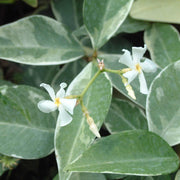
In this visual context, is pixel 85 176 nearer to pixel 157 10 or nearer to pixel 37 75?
pixel 37 75

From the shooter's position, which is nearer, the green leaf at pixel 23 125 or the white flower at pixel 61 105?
the white flower at pixel 61 105

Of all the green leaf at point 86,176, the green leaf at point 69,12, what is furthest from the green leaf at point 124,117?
the green leaf at point 69,12

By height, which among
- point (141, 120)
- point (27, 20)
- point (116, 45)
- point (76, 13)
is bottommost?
point (141, 120)

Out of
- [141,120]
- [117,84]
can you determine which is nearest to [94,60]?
[117,84]

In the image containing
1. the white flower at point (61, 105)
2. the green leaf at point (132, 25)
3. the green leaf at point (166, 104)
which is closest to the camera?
the white flower at point (61, 105)

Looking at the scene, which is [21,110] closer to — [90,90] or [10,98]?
[10,98]

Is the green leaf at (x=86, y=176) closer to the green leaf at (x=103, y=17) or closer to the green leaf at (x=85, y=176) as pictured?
the green leaf at (x=85, y=176)
